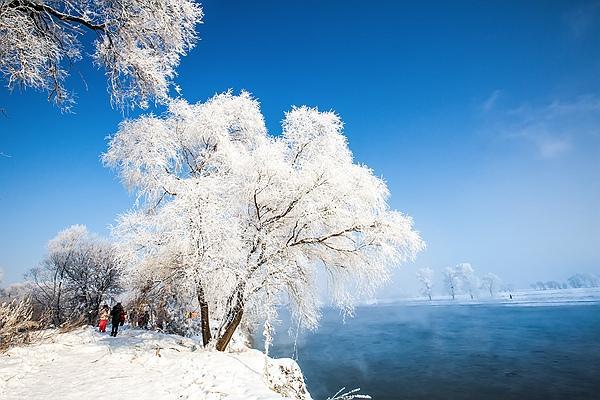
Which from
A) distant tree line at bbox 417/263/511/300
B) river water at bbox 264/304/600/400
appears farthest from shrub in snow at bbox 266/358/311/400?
distant tree line at bbox 417/263/511/300

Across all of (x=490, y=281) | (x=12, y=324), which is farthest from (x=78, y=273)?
(x=490, y=281)

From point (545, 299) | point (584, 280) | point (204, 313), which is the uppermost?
point (584, 280)

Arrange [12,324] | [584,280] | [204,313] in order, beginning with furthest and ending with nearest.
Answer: [584,280] < [204,313] < [12,324]

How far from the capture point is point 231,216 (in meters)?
10.6

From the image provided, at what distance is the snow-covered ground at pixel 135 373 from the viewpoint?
7199 millimetres

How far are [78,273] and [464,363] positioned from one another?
1496 inches

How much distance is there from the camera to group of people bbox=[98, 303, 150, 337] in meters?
14.9

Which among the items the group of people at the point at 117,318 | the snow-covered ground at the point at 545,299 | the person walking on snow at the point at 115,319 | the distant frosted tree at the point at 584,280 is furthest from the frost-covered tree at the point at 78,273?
the distant frosted tree at the point at 584,280

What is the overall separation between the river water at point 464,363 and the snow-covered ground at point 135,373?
47.6ft

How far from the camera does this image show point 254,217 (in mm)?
11289

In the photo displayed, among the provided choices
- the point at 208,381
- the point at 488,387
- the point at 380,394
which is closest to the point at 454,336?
the point at 488,387

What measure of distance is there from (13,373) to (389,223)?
11.0 m

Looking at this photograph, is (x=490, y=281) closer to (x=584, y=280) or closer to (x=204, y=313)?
(x=584, y=280)

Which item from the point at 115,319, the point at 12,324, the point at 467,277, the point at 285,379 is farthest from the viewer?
the point at 467,277
